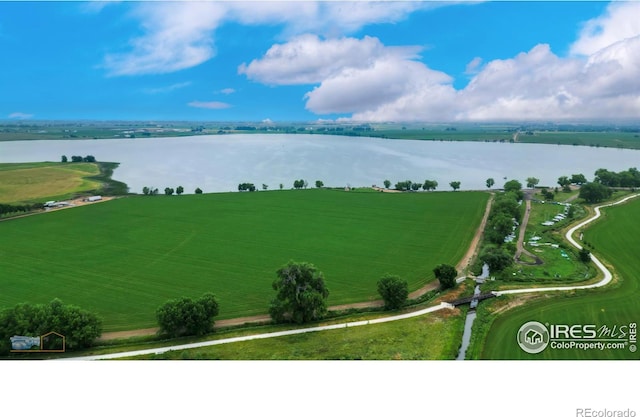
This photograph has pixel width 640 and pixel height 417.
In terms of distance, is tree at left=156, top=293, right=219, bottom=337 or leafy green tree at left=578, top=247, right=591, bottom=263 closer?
tree at left=156, top=293, right=219, bottom=337

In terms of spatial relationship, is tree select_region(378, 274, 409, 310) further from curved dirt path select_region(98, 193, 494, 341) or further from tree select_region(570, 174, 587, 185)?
tree select_region(570, 174, 587, 185)

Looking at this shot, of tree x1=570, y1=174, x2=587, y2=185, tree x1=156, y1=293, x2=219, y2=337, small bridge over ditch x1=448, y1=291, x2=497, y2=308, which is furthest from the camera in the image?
tree x1=570, y1=174, x2=587, y2=185

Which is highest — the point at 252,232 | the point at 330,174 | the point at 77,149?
the point at 77,149

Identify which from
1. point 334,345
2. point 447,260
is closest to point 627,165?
point 447,260

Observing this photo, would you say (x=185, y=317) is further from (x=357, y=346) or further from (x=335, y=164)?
(x=335, y=164)

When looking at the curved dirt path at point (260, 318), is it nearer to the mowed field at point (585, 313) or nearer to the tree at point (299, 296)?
the tree at point (299, 296)

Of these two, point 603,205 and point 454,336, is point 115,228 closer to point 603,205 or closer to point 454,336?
point 454,336

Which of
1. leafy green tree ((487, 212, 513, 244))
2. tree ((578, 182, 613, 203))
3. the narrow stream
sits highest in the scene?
tree ((578, 182, 613, 203))

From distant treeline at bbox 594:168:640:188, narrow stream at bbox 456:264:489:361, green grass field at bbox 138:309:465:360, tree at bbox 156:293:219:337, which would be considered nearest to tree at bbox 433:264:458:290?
narrow stream at bbox 456:264:489:361
